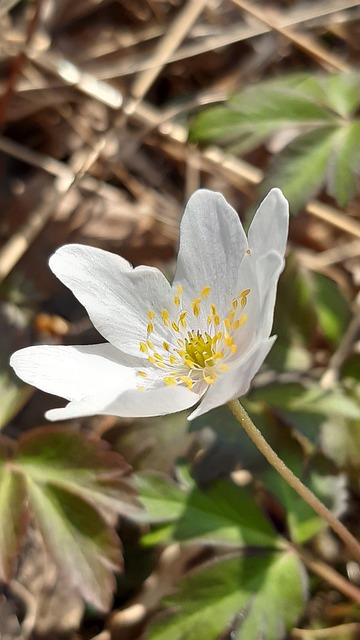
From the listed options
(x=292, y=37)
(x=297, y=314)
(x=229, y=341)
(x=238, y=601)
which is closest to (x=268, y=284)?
(x=229, y=341)

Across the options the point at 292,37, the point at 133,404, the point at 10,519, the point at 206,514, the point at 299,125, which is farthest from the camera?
the point at 292,37

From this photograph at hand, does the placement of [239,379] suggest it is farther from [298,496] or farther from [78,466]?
[298,496]

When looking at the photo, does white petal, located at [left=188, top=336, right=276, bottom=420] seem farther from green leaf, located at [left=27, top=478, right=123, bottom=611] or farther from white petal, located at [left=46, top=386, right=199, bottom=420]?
green leaf, located at [left=27, top=478, right=123, bottom=611]

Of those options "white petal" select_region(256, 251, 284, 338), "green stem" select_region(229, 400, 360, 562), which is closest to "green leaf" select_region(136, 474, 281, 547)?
"green stem" select_region(229, 400, 360, 562)

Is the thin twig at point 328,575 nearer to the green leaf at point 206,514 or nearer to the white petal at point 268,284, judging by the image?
the green leaf at point 206,514

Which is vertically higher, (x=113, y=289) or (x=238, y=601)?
(x=113, y=289)

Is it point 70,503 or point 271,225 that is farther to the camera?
point 70,503

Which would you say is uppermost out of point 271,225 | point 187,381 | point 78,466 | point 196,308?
point 271,225
